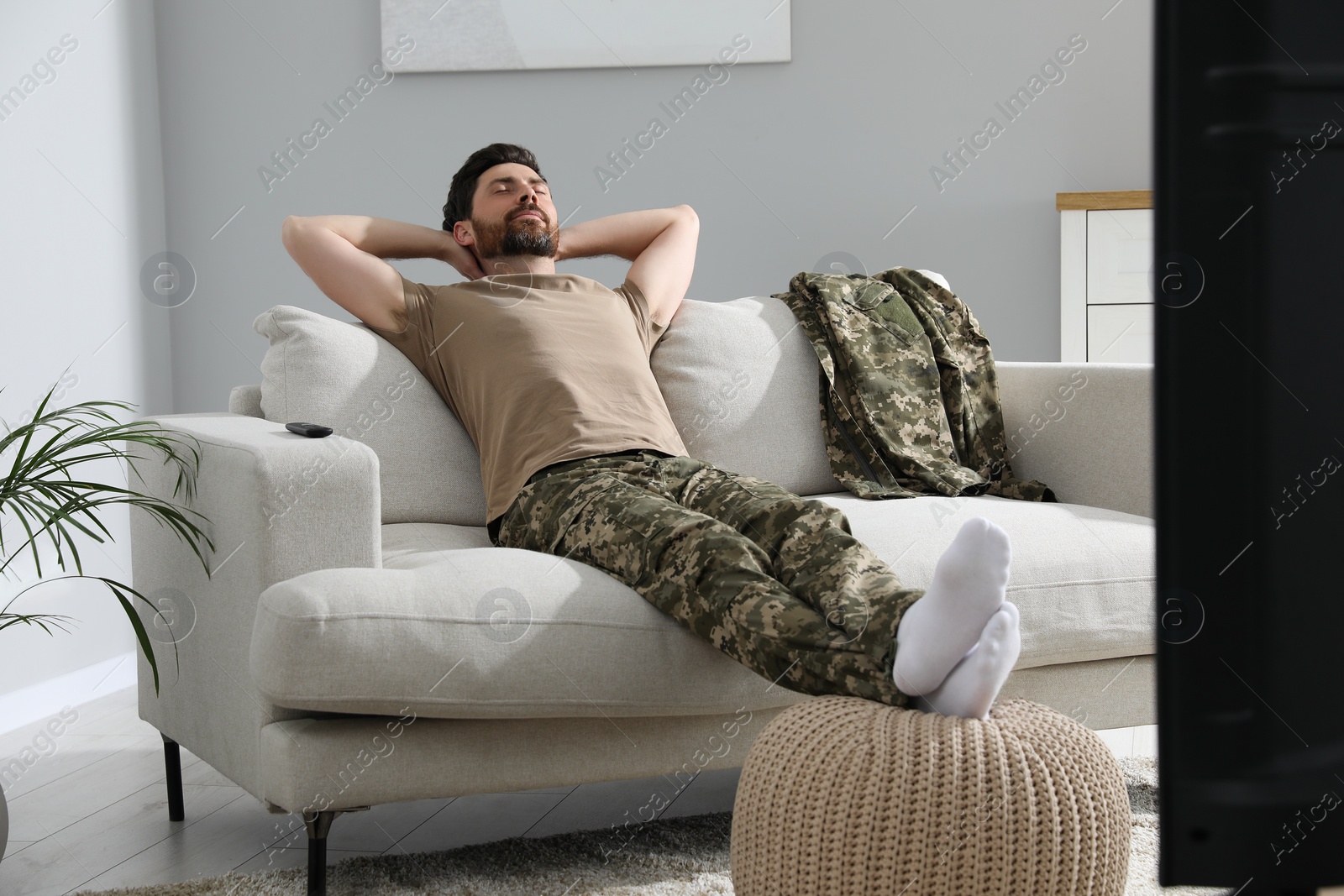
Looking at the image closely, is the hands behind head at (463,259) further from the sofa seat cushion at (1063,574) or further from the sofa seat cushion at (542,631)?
the sofa seat cushion at (1063,574)

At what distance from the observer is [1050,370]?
2248mm

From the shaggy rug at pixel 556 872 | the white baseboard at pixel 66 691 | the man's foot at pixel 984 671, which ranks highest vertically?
the man's foot at pixel 984 671

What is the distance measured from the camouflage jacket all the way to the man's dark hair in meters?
0.63

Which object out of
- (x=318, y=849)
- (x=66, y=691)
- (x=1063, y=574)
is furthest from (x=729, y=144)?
(x=318, y=849)

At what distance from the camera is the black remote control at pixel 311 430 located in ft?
4.99

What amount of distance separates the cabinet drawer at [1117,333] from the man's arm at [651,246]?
1219 mm

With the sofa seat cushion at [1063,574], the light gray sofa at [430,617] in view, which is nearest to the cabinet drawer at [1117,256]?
the light gray sofa at [430,617]

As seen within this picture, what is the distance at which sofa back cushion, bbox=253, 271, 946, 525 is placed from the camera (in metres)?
1.93

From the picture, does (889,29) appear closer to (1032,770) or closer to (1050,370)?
(1050,370)

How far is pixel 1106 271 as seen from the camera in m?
3.01

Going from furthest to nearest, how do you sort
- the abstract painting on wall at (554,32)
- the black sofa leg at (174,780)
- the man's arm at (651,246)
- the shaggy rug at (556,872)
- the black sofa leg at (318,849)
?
1. the abstract painting on wall at (554,32)
2. the man's arm at (651,246)
3. the black sofa leg at (174,780)
4. the shaggy rug at (556,872)
5. the black sofa leg at (318,849)

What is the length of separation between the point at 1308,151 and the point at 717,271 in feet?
9.54

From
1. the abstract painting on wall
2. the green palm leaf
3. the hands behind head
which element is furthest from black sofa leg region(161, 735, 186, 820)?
the abstract painting on wall

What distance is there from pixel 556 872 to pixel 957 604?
2.50 feet
